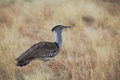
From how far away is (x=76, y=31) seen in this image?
671 cm

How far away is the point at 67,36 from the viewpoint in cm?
643

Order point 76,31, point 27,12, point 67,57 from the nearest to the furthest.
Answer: point 67,57 < point 76,31 < point 27,12

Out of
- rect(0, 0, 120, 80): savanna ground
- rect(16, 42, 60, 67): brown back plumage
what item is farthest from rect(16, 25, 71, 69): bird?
rect(0, 0, 120, 80): savanna ground

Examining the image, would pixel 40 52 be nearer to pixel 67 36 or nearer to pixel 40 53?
pixel 40 53

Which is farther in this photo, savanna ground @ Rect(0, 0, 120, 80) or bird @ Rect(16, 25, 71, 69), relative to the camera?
savanna ground @ Rect(0, 0, 120, 80)

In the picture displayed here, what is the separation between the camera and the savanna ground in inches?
201

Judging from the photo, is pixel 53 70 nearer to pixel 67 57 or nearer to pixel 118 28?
pixel 67 57

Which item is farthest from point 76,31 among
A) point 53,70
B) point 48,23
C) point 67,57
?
point 53,70

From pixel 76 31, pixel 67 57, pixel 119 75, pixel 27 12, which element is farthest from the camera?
pixel 27 12

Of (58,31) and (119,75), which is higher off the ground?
(58,31)

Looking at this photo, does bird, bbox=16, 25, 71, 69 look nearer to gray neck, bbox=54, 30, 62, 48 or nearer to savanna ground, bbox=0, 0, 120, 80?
gray neck, bbox=54, 30, 62, 48

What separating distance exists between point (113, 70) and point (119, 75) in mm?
102

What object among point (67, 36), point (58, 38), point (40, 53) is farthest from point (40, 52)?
point (67, 36)

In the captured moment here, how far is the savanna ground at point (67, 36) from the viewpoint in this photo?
510 centimetres
